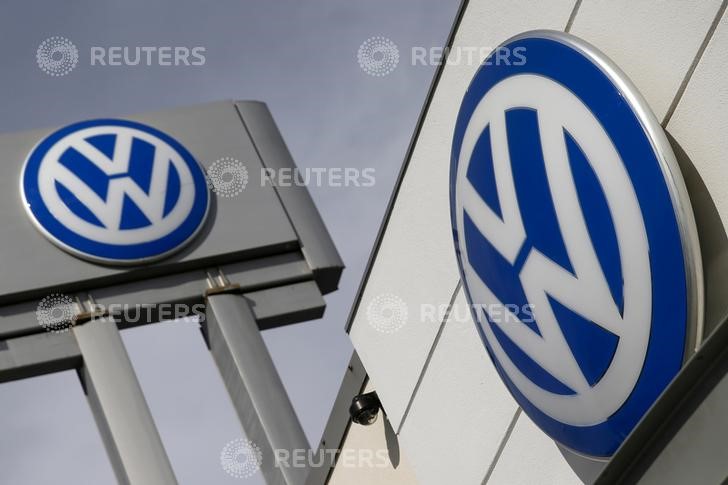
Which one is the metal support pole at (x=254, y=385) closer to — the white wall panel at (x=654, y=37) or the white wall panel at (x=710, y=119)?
the white wall panel at (x=654, y=37)

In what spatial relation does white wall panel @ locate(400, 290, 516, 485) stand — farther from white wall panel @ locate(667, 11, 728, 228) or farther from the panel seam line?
white wall panel @ locate(667, 11, 728, 228)

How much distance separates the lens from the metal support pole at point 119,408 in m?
8.48

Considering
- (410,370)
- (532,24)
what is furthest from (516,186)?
(410,370)

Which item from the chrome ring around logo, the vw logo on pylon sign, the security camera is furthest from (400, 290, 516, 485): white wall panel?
the chrome ring around logo

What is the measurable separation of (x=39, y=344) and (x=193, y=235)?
159cm

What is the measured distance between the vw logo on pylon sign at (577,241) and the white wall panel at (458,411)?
395 mm

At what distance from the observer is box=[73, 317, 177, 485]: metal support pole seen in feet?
27.8

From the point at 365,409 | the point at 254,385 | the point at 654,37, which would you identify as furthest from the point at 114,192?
the point at 654,37

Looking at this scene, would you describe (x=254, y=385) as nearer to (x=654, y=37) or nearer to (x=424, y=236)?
(x=424, y=236)

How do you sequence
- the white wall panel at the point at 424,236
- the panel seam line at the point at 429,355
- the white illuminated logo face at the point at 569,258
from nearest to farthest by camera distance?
the white illuminated logo face at the point at 569,258
the white wall panel at the point at 424,236
the panel seam line at the point at 429,355

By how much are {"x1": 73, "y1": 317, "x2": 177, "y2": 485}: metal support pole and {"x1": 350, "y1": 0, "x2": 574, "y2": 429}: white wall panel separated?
8.53ft

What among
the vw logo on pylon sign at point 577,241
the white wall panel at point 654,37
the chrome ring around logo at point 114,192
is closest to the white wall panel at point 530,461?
the vw logo on pylon sign at point 577,241

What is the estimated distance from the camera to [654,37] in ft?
13.3

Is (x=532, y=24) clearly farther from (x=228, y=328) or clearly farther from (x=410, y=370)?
(x=228, y=328)
